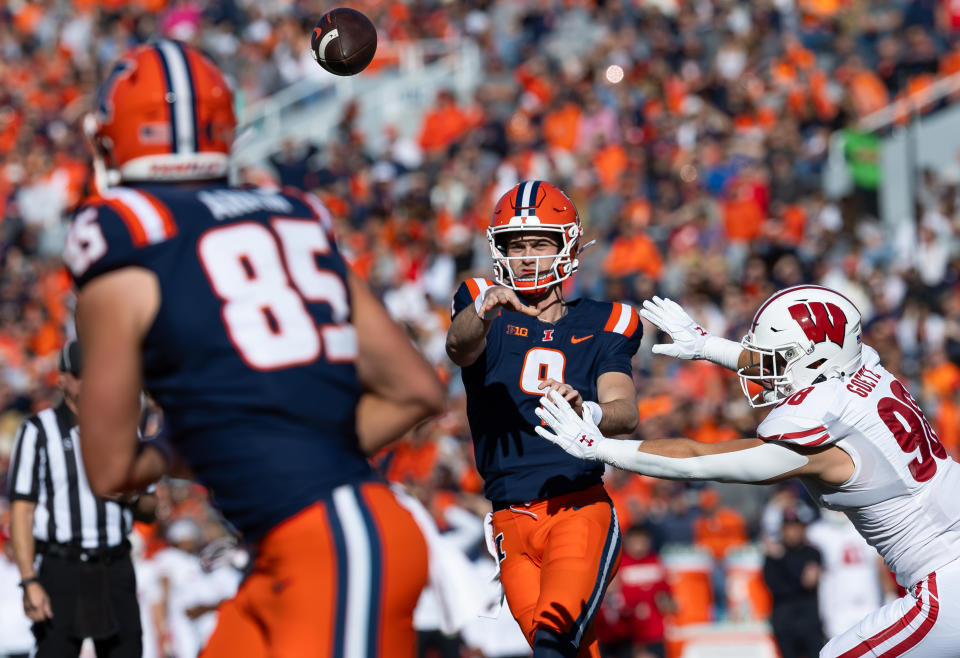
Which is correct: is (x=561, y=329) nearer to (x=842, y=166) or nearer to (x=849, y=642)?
(x=849, y=642)

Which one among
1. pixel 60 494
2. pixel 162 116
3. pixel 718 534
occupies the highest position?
pixel 162 116

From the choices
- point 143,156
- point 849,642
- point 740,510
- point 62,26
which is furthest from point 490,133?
point 143,156

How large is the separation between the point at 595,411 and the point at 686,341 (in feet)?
3.15

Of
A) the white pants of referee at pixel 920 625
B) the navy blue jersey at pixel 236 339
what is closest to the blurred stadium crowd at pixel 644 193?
the white pants of referee at pixel 920 625

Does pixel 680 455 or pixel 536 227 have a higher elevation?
pixel 536 227

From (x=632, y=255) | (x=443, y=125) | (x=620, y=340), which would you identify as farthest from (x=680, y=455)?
(x=443, y=125)

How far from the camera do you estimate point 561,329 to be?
5141 millimetres

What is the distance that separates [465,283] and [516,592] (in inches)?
44.1

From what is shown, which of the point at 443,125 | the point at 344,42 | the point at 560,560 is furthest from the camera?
the point at 443,125

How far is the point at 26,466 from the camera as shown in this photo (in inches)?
240

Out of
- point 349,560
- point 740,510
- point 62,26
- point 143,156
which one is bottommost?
point 740,510

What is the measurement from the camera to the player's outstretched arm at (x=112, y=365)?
8.92 ft

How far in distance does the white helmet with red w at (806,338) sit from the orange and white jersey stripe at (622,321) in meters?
0.56

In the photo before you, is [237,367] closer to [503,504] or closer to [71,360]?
[503,504]
